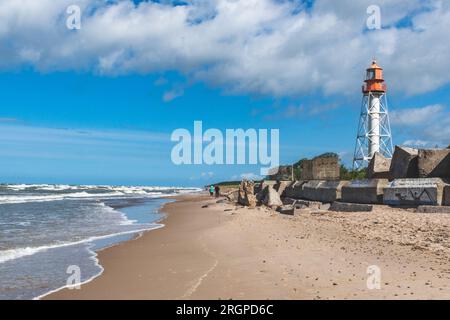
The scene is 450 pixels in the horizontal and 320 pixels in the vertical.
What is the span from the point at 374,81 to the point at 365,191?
27263 mm

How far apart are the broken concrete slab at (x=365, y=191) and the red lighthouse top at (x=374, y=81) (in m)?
25.1

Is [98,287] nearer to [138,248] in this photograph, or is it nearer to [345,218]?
[138,248]

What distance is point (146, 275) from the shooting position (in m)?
8.54

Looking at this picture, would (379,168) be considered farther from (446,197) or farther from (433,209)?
(433,209)

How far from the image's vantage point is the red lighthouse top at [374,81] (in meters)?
43.2

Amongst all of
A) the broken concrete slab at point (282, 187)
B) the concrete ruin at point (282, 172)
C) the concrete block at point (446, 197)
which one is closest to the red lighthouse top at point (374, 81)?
the concrete ruin at point (282, 172)

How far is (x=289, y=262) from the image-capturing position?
8875mm

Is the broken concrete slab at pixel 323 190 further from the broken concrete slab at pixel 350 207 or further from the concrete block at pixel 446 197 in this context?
the concrete block at pixel 446 197

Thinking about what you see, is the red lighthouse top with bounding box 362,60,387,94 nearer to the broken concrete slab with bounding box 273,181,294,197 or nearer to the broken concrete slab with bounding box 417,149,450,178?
the broken concrete slab with bounding box 273,181,294,197

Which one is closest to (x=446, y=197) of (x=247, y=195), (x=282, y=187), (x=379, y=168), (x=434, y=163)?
(x=434, y=163)

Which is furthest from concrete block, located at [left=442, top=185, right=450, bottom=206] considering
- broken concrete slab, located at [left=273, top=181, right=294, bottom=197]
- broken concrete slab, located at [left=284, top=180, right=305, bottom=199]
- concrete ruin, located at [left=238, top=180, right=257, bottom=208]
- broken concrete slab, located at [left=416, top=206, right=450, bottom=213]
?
broken concrete slab, located at [left=273, top=181, right=294, bottom=197]
